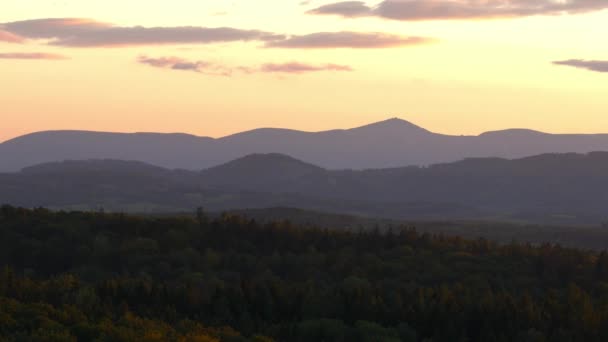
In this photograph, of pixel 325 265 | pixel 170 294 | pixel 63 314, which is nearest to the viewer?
pixel 63 314

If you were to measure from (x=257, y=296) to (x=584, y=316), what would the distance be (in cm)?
2121

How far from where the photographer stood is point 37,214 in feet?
445

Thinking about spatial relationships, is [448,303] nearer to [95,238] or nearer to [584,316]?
[584,316]

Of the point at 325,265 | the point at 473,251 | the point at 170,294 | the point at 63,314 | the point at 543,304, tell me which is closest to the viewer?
the point at 63,314

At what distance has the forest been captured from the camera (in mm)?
53531

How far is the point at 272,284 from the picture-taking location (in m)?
74.3

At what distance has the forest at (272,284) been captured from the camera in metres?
53.5

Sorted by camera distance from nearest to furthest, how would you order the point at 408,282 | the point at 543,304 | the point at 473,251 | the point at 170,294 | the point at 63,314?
1. the point at 63,314
2. the point at 170,294
3. the point at 543,304
4. the point at 408,282
5. the point at 473,251

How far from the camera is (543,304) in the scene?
74500 mm

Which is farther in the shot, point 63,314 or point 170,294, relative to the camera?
point 170,294

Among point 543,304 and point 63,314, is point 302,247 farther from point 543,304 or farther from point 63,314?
point 63,314

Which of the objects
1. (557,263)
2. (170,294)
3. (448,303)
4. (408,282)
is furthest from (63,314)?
(557,263)

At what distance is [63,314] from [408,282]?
6145 cm

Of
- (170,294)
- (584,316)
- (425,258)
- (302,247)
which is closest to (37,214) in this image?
(302,247)
